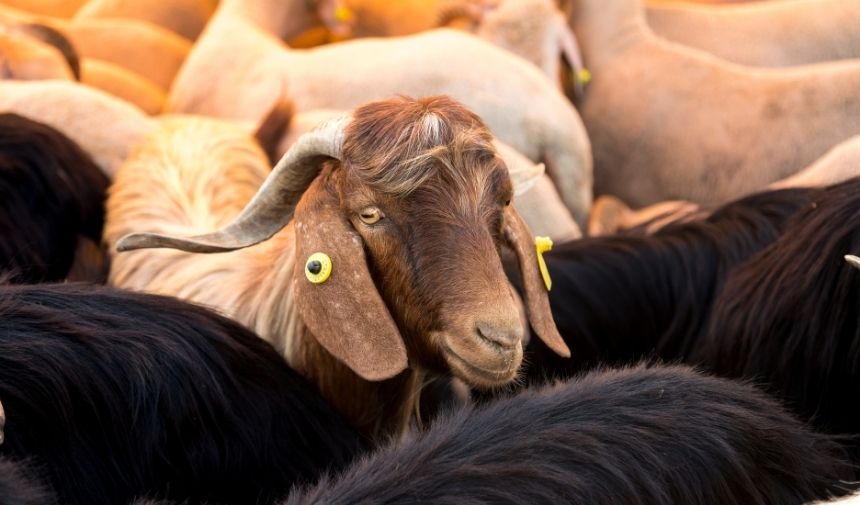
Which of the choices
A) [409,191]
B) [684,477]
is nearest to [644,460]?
[684,477]


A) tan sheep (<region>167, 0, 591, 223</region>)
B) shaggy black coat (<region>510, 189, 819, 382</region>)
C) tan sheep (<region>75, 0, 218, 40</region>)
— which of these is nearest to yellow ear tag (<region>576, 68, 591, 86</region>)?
tan sheep (<region>167, 0, 591, 223</region>)

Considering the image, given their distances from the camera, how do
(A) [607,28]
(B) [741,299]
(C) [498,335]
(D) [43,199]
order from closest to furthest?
(C) [498,335], (B) [741,299], (D) [43,199], (A) [607,28]

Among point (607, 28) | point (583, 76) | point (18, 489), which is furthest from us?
point (607, 28)

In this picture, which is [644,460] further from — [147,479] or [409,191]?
[147,479]

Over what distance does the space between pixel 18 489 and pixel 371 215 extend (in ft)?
2.85

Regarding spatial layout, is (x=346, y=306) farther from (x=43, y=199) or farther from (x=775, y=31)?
(x=775, y=31)

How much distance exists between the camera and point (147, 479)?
218 centimetres

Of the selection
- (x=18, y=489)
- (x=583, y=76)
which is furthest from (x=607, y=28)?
(x=18, y=489)

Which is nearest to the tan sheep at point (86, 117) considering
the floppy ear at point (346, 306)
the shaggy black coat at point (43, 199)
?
the shaggy black coat at point (43, 199)

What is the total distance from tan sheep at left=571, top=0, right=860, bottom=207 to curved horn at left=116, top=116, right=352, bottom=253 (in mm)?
2571

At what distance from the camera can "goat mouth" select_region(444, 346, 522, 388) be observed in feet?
7.11

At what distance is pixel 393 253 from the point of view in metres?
2.28

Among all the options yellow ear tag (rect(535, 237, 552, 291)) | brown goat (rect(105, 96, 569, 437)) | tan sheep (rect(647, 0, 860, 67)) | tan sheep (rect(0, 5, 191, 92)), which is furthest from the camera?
tan sheep (rect(0, 5, 191, 92))

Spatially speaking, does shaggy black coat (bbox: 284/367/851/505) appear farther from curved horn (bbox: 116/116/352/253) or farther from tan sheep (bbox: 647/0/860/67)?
tan sheep (bbox: 647/0/860/67)
